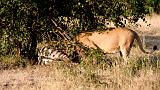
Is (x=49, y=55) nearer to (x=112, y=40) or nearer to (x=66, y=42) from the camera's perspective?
(x=66, y=42)

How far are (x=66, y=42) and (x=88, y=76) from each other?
2357 mm

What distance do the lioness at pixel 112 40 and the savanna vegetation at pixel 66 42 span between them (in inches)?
8.4

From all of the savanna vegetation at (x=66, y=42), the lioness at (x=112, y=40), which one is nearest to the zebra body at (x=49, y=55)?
the savanna vegetation at (x=66, y=42)

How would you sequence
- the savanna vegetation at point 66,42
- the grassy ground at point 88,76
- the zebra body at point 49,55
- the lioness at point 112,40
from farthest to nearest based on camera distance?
the lioness at point 112,40 < the zebra body at point 49,55 < the savanna vegetation at point 66,42 < the grassy ground at point 88,76

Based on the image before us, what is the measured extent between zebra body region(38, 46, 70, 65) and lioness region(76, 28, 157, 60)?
0.59m

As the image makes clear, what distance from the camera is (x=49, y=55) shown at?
12.2 metres

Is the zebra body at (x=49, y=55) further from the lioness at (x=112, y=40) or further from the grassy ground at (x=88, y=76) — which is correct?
the lioness at (x=112, y=40)

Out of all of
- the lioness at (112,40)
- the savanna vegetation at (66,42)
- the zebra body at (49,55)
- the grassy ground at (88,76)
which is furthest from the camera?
the lioness at (112,40)

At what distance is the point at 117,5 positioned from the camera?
11352mm

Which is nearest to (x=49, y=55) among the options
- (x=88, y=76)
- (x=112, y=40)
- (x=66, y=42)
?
(x=66, y=42)

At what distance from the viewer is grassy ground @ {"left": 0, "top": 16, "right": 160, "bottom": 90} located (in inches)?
358

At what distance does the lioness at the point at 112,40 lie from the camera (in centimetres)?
1227

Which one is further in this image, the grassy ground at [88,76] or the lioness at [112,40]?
the lioness at [112,40]

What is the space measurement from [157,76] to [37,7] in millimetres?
3191
